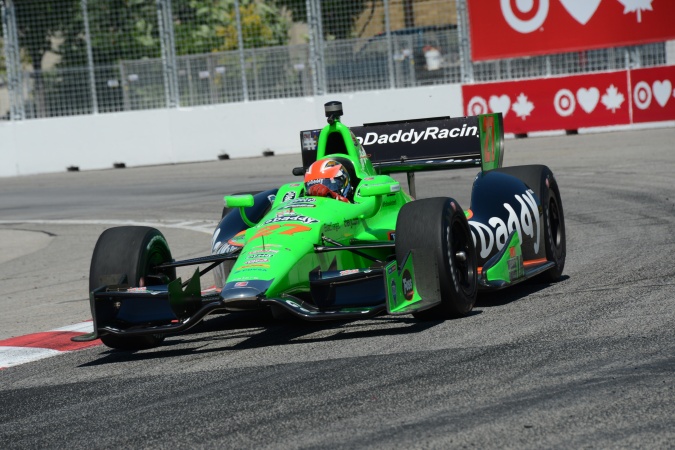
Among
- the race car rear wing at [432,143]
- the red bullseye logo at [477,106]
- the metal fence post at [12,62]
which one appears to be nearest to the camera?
the race car rear wing at [432,143]

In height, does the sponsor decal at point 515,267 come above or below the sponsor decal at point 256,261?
below

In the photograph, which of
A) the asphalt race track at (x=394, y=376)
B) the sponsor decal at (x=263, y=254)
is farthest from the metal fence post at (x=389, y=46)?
the sponsor decal at (x=263, y=254)

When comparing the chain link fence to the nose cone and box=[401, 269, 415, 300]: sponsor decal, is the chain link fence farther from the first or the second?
the nose cone

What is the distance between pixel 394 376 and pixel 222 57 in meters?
18.9

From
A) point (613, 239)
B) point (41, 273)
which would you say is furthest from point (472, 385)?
point (41, 273)

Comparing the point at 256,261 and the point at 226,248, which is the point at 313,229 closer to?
the point at 256,261

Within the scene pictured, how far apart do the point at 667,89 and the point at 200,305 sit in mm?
15728

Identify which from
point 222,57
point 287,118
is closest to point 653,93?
point 287,118

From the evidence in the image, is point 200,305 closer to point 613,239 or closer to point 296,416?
point 296,416

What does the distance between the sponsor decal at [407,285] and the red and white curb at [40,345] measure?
213 centimetres

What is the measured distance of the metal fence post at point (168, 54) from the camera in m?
24.2

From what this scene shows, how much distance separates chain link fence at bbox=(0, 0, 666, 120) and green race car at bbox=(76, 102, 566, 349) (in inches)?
552

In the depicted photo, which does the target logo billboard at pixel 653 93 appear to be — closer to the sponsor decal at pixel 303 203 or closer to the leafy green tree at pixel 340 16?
the leafy green tree at pixel 340 16

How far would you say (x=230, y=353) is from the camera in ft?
21.6
